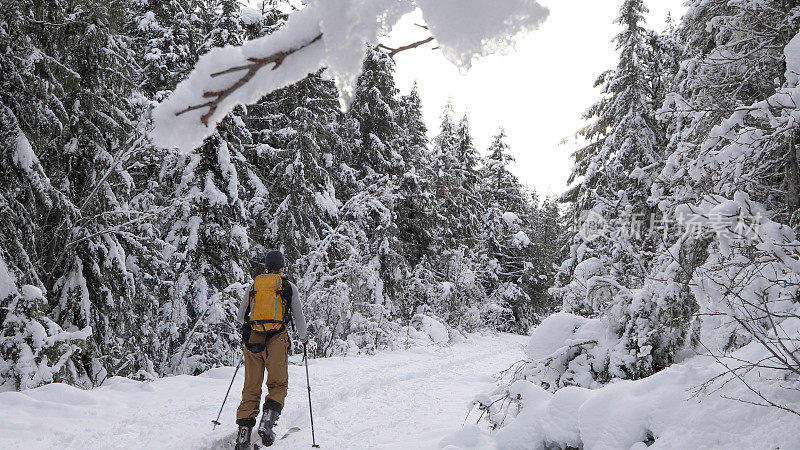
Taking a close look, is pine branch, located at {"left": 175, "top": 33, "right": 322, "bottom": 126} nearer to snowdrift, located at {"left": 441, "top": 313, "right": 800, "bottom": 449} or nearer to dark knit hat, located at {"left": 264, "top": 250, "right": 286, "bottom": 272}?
snowdrift, located at {"left": 441, "top": 313, "right": 800, "bottom": 449}

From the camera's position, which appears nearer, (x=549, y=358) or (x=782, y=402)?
(x=782, y=402)

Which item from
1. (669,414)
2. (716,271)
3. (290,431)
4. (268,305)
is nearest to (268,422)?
(290,431)

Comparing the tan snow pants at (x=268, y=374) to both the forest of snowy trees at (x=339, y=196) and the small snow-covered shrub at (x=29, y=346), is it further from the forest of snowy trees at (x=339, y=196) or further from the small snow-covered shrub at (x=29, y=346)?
the small snow-covered shrub at (x=29, y=346)

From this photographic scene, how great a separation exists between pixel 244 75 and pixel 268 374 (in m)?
4.36

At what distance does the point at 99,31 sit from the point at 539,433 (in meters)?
8.05

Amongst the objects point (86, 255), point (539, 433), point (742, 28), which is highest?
point (742, 28)

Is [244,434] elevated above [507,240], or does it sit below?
below

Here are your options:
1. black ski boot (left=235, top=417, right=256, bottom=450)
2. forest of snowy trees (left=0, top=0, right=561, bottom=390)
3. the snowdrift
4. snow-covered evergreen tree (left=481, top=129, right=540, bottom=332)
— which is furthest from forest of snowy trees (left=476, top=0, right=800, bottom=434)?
snow-covered evergreen tree (left=481, top=129, right=540, bottom=332)

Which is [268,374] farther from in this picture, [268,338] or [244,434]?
[244,434]

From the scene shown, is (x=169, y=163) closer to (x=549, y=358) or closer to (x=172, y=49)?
(x=172, y=49)

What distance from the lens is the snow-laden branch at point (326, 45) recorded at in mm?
872

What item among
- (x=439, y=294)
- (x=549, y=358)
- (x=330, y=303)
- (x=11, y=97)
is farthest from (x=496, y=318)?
(x=11, y=97)

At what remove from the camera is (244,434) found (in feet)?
14.7

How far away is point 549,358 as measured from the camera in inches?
207
